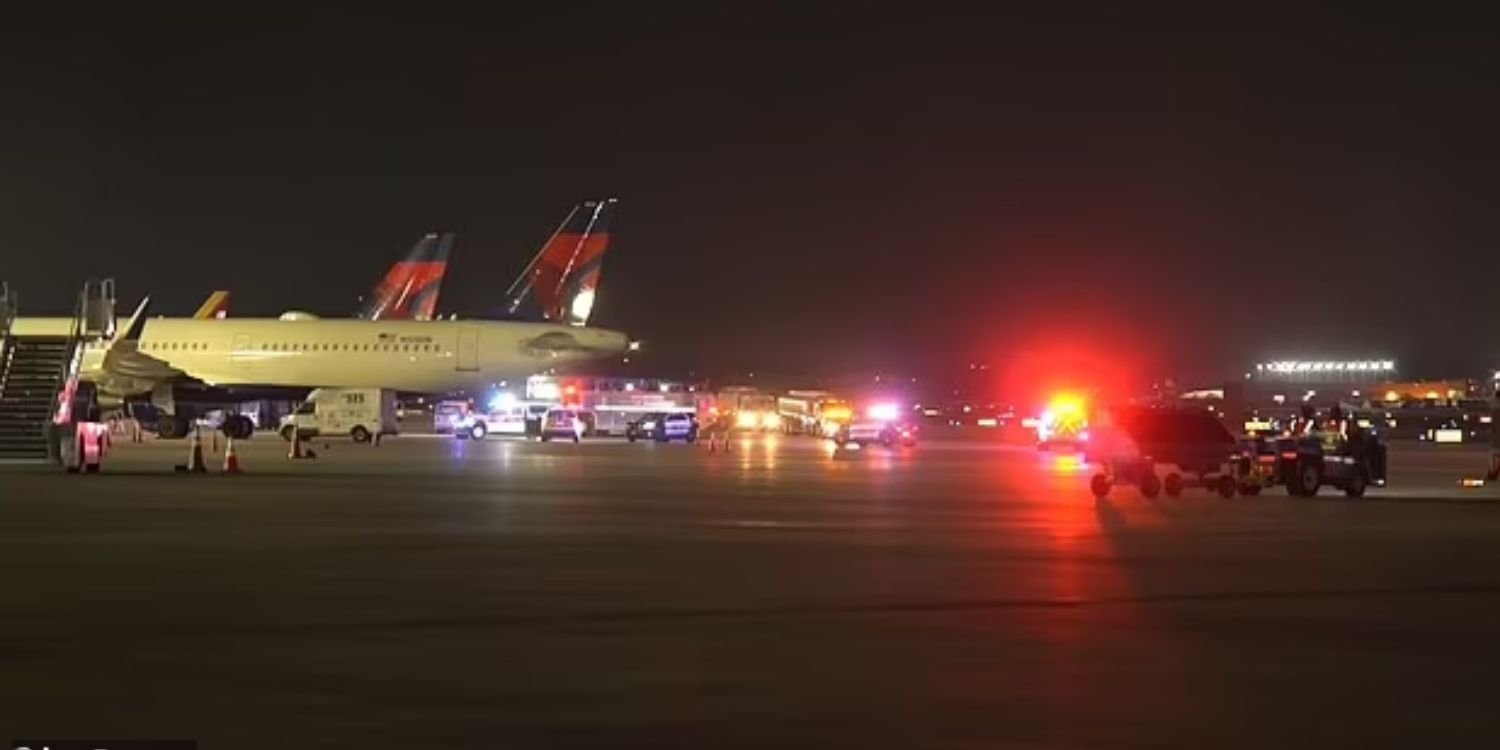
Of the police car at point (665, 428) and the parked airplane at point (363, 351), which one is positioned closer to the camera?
the parked airplane at point (363, 351)

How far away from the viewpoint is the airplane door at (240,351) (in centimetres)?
9475

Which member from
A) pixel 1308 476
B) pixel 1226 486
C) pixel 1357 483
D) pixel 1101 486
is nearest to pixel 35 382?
pixel 1101 486

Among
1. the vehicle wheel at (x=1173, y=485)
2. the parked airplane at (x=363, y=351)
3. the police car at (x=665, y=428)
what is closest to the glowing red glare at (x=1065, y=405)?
the police car at (x=665, y=428)

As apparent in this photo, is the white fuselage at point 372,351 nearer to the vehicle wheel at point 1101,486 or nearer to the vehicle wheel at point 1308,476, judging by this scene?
the vehicle wheel at point 1308,476

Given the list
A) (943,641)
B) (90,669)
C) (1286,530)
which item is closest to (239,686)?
(90,669)

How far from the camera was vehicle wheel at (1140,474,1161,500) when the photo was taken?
131 ft

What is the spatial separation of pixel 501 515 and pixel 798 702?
19282 mm

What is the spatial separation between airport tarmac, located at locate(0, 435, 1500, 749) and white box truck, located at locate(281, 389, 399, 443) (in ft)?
161

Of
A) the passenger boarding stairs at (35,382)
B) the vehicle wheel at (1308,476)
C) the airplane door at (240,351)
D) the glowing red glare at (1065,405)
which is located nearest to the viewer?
the vehicle wheel at (1308,476)

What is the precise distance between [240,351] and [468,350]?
38.5 feet

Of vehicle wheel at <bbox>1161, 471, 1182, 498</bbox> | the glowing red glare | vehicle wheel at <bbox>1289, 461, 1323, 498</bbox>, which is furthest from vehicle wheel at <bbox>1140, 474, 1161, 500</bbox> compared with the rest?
the glowing red glare

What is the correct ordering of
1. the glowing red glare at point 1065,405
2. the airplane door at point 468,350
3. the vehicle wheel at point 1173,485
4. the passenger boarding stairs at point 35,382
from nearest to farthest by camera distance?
1. the vehicle wheel at point 1173,485
2. the passenger boarding stairs at point 35,382
3. the glowing red glare at point 1065,405
4. the airplane door at point 468,350

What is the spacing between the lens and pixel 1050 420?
83.1 meters

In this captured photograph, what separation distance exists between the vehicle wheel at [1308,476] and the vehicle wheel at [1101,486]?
4588 millimetres
